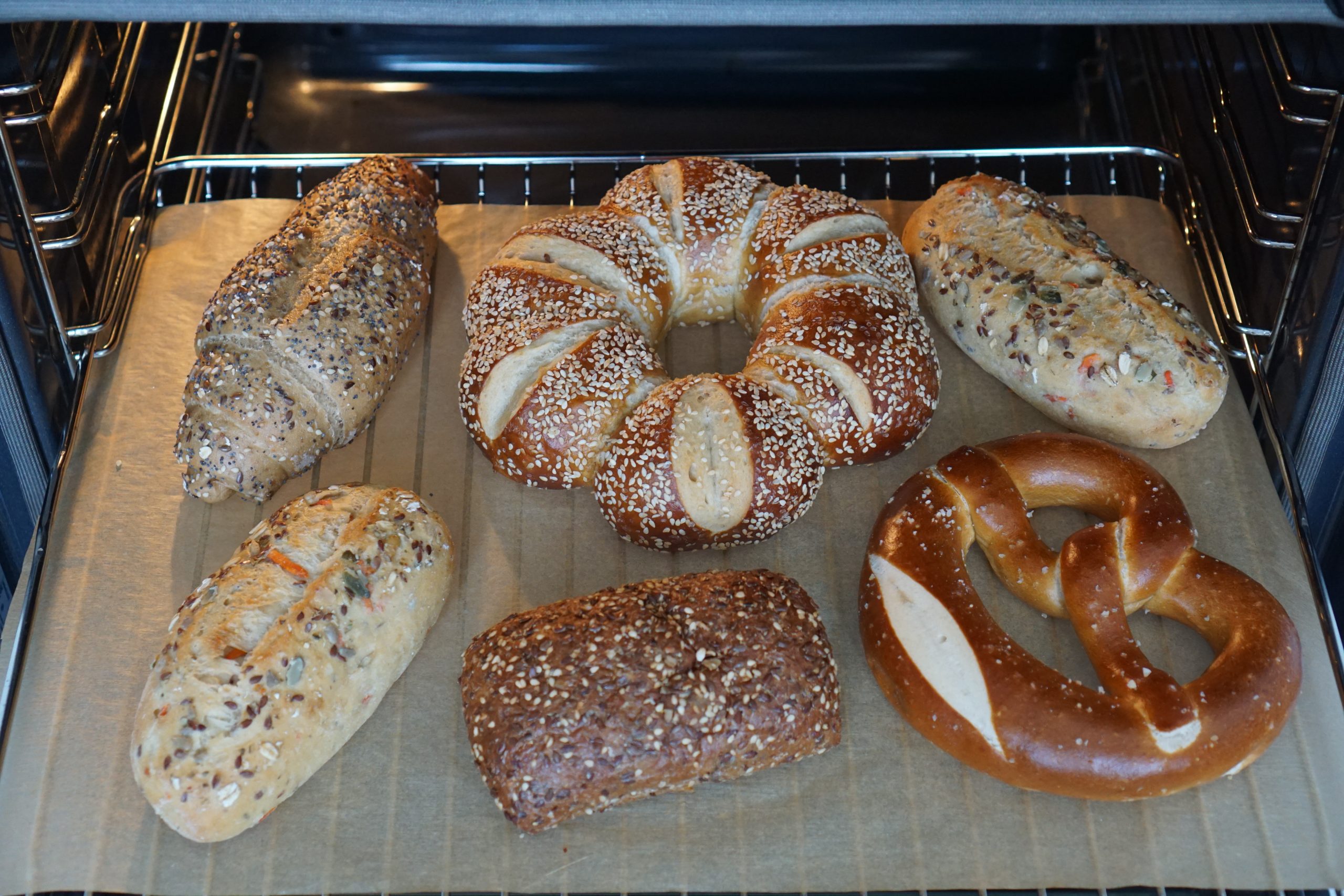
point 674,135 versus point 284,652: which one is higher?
point 674,135

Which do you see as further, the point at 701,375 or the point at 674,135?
the point at 674,135

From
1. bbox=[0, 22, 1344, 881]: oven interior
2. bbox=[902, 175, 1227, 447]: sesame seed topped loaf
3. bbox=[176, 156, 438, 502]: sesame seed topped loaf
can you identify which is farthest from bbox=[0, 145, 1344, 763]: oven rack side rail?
bbox=[176, 156, 438, 502]: sesame seed topped loaf

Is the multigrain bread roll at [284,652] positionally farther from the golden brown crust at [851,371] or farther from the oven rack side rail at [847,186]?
the golden brown crust at [851,371]

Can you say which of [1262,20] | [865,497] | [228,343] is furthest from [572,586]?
[1262,20]

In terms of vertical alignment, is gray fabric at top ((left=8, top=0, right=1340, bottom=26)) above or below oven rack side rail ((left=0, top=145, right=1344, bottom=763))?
above

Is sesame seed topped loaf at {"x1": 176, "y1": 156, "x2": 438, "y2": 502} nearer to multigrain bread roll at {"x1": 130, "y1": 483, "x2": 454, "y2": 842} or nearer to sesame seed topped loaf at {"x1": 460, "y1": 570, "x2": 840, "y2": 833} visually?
multigrain bread roll at {"x1": 130, "y1": 483, "x2": 454, "y2": 842}

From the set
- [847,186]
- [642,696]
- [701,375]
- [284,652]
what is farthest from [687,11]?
[847,186]

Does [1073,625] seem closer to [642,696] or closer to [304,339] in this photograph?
[642,696]
